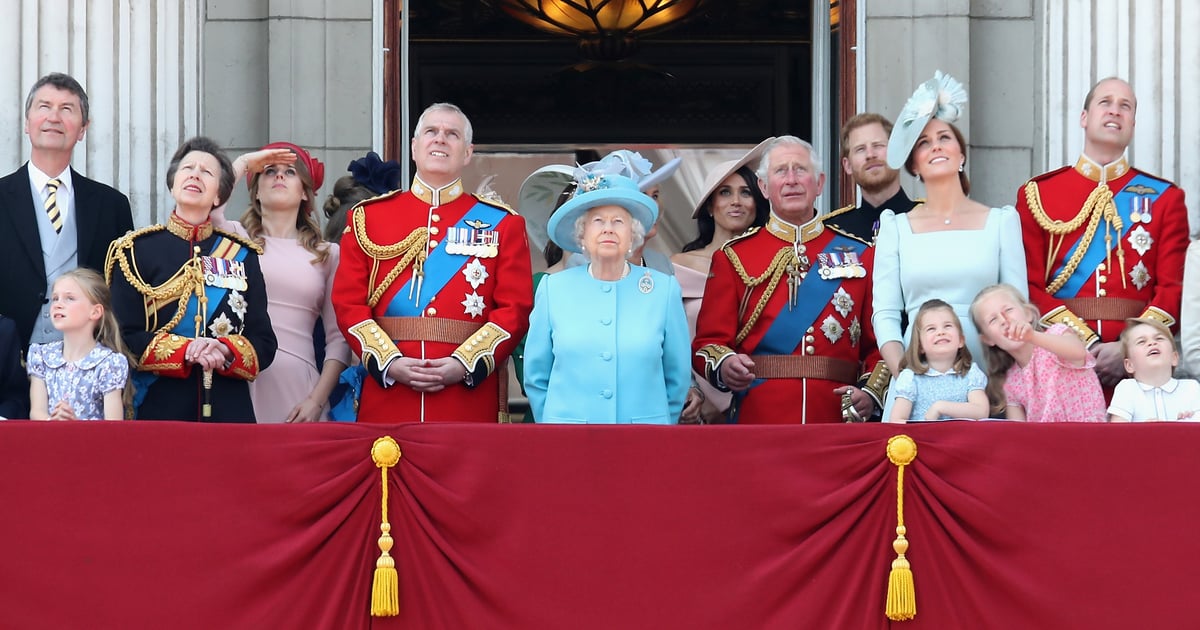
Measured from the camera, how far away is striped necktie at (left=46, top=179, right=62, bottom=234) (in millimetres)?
6504

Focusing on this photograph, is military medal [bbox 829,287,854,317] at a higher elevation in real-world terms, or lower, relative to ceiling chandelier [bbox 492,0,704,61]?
lower

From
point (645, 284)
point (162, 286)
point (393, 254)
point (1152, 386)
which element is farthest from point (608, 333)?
point (1152, 386)

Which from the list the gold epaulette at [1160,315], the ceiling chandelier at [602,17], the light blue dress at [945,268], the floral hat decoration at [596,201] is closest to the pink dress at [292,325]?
the floral hat decoration at [596,201]

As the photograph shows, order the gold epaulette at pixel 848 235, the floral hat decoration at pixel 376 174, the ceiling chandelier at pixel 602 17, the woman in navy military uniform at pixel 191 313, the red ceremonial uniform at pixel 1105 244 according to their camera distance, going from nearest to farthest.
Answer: the woman in navy military uniform at pixel 191 313 → the red ceremonial uniform at pixel 1105 244 → the gold epaulette at pixel 848 235 → the floral hat decoration at pixel 376 174 → the ceiling chandelier at pixel 602 17

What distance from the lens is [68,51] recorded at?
7.73 metres

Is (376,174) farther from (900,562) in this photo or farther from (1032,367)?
(900,562)

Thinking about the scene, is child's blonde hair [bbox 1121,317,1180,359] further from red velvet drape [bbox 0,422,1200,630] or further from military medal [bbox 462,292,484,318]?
military medal [bbox 462,292,484,318]

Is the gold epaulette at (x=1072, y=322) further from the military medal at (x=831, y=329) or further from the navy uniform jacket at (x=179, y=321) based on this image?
the navy uniform jacket at (x=179, y=321)

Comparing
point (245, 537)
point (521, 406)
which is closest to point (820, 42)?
point (521, 406)

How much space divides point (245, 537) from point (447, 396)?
43.1 inches

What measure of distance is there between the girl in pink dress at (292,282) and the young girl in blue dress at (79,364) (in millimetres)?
692

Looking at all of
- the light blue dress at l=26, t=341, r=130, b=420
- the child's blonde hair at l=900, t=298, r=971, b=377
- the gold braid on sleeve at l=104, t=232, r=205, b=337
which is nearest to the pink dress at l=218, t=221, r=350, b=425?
the gold braid on sleeve at l=104, t=232, r=205, b=337

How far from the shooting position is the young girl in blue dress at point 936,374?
18.7 ft

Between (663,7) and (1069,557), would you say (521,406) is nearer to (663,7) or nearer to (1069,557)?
(663,7)
